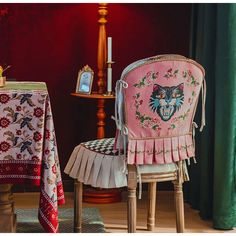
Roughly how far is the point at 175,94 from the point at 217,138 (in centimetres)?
76

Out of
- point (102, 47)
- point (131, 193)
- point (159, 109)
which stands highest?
point (102, 47)

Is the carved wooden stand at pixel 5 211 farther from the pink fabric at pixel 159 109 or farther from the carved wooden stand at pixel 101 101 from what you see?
the carved wooden stand at pixel 101 101

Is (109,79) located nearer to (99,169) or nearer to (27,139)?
(99,169)

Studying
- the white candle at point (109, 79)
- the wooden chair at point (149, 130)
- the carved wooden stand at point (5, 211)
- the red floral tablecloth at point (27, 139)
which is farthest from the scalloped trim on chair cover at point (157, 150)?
the white candle at point (109, 79)

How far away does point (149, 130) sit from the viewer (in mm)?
3123

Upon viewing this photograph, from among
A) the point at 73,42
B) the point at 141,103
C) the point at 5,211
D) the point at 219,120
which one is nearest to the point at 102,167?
the point at 141,103

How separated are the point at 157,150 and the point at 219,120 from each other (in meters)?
0.72

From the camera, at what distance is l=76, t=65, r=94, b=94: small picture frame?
435 cm

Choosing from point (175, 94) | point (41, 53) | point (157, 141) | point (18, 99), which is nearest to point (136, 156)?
point (157, 141)

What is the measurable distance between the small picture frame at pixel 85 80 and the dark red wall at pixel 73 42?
19cm

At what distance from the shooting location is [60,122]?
4.62m

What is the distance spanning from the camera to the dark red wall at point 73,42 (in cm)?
448

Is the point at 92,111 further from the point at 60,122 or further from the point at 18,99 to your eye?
the point at 18,99

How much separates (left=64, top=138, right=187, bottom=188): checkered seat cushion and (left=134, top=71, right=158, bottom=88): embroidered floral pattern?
40cm
